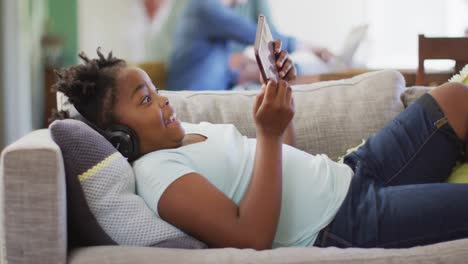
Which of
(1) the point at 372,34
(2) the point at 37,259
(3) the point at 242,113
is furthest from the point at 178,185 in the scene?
(1) the point at 372,34

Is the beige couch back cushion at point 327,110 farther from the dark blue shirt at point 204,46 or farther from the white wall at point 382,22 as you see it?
the white wall at point 382,22

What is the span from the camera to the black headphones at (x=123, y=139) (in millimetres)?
1259

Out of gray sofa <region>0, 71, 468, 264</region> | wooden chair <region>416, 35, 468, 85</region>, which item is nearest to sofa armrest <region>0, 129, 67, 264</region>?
gray sofa <region>0, 71, 468, 264</region>

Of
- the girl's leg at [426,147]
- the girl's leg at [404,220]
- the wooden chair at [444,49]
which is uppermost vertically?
the wooden chair at [444,49]

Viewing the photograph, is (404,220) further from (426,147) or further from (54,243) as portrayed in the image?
(54,243)

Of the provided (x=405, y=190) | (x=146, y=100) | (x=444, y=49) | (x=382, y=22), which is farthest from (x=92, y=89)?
(x=382, y=22)

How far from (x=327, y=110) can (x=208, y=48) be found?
2.12 metres

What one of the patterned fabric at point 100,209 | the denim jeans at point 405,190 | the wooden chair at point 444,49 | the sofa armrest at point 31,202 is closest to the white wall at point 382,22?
the wooden chair at point 444,49

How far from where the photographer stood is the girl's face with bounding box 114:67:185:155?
4.21 feet

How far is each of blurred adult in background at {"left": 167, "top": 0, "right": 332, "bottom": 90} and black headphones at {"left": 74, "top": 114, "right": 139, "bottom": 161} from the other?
2471mm

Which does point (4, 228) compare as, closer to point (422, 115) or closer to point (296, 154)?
point (296, 154)

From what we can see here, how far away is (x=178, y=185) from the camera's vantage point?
113 cm

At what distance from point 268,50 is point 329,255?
0.49 meters

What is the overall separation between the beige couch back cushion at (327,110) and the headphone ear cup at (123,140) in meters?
0.41
